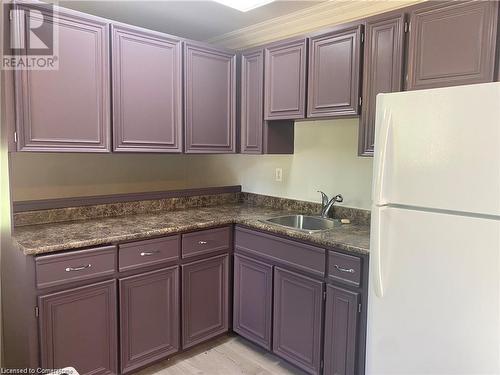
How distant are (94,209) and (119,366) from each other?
3.40 feet

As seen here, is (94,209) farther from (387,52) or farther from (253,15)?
(387,52)

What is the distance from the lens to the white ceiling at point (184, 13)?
254 cm

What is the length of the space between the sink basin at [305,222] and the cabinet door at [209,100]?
0.72 meters

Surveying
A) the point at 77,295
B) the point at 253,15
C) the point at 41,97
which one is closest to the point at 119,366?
the point at 77,295

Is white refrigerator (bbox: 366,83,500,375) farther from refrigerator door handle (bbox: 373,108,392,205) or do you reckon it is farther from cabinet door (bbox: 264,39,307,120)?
cabinet door (bbox: 264,39,307,120)

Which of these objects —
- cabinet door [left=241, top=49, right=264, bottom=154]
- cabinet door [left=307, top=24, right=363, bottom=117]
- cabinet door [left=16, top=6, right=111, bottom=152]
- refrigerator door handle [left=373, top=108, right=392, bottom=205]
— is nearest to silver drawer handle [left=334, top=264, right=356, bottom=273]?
refrigerator door handle [left=373, top=108, right=392, bottom=205]

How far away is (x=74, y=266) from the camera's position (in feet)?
6.13

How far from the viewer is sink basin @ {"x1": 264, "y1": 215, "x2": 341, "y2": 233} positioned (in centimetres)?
260

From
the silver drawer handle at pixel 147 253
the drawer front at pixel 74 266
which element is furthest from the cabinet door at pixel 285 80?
the drawer front at pixel 74 266

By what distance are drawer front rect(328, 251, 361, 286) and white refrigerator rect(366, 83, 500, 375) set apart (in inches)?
7.8

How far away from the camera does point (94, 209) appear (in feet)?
8.21

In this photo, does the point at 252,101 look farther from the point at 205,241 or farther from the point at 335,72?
the point at 205,241

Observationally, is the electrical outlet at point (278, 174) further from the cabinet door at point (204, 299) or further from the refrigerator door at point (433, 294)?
the refrigerator door at point (433, 294)

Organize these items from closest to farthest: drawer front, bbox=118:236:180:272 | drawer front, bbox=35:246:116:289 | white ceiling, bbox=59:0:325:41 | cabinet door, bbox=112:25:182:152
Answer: drawer front, bbox=35:246:116:289 < drawer front, bbox=118:236:180:272 < cabinet door, bbox=112:25:182:152 < white ceiling, bbox=59:0:325:41
